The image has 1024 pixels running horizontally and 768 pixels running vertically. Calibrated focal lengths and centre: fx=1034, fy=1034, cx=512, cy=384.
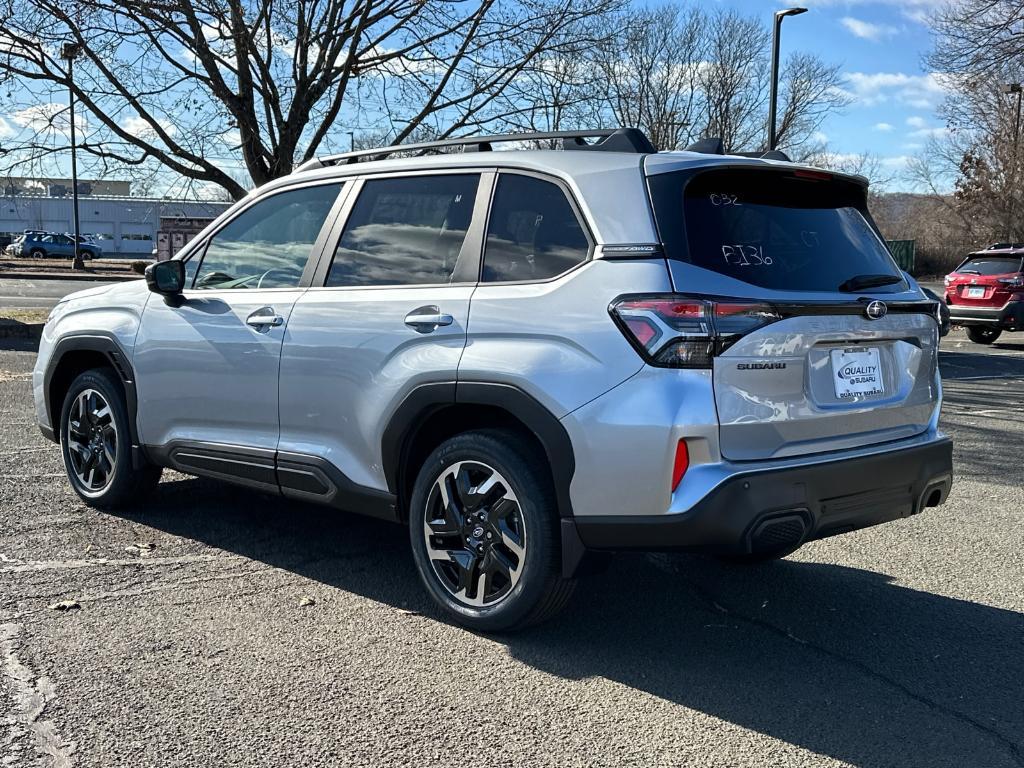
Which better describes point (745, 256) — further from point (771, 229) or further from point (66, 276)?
point (66, 276)

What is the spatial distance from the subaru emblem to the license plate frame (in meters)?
0.12

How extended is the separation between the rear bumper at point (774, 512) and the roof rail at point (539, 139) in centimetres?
125

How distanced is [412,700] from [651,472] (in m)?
1.07

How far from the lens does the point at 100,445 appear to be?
5551mm

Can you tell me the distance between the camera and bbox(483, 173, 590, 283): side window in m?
3.77

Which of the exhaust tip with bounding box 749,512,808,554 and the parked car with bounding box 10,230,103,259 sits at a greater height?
the parked car with bounding box 10,230,103,259

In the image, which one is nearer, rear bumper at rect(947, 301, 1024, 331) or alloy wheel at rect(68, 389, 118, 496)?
alloy wheel at rect(68, 389, 118, 496)

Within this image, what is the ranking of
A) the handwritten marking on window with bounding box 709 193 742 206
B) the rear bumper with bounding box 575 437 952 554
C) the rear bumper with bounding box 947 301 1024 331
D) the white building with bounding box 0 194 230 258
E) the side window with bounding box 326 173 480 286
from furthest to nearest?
the white building with bounding box 0 194 230 258 → the rear bumper with bounding box 947 301 1024 331 → the side window with bounding box 326 173 480 286 → the handwritten marking on window with bounding box 709 193 742 206 → the rear bumper with bounding box 575 437 952 554

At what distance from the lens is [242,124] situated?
45.4 ft

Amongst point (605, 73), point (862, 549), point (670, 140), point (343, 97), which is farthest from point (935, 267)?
point (862, 549)

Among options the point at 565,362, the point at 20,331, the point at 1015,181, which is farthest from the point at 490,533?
the point at 1015,181

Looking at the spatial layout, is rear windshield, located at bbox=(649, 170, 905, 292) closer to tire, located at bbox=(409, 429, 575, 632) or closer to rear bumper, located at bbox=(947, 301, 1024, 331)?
tire, located at bbox=(409, 429, 575, 632)

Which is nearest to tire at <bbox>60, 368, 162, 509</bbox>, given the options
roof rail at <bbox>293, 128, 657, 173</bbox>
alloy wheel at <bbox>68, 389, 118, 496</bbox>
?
alloy wheel at <bbox>68, 389, 118, 496</bbox>

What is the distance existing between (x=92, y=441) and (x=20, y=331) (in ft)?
35.6
